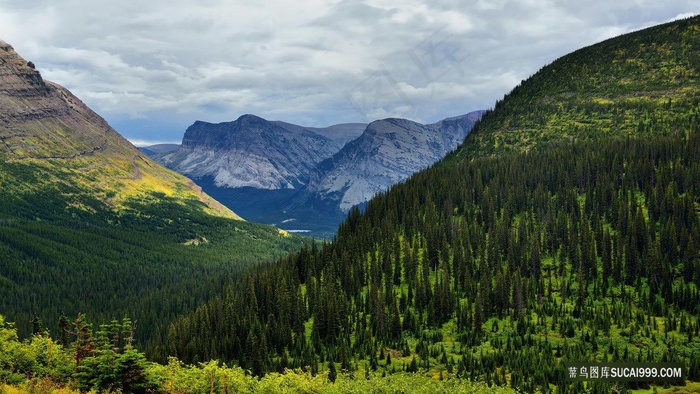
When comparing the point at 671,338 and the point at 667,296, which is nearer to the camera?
the point at 671,338

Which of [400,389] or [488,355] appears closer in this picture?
[400,389]

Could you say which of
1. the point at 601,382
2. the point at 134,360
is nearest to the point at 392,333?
the point at 601,382

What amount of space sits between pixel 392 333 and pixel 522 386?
56.1 m

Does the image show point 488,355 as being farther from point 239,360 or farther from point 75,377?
point 75,377

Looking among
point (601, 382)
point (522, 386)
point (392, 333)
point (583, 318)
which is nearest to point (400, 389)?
point (522, 386)

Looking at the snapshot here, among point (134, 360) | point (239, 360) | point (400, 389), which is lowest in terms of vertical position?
point (239, 360)

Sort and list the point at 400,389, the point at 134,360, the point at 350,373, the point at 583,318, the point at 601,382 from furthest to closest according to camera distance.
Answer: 1. the point at 583,318
2. the point at 350,373
3. the point at 601,382
4. the point at 400,389
5. the point at 134,360

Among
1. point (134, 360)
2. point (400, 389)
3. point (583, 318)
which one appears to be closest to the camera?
point (134, 360)

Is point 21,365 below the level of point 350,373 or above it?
above

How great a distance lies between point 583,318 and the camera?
181625mm

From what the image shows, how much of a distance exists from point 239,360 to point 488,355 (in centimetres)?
7679

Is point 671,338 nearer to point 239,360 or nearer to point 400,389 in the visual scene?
point 400,389

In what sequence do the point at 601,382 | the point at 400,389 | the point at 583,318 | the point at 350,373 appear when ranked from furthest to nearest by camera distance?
1. the point at 583,318
2. the point at 350,373
3. the point at 601,382
4. the point at 400,389

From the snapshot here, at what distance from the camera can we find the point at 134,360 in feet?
334
